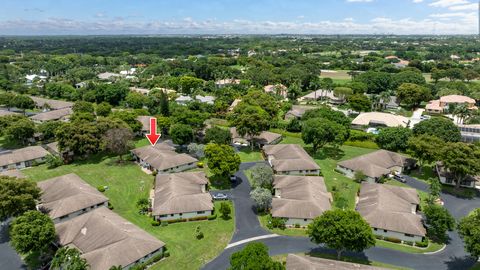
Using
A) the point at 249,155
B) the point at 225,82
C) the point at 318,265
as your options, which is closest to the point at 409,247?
the point at 318,265

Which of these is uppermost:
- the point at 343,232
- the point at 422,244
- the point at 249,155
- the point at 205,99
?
the point at 205,99

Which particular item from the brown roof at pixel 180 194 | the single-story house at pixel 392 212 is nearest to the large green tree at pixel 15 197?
the brown roof at pixel 180 194

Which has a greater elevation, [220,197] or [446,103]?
[446,103]

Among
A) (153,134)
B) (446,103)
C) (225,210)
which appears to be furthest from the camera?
(446,103)

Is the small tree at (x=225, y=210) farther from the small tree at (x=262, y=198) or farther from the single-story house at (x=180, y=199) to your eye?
the small tree at (x=262, y=198)

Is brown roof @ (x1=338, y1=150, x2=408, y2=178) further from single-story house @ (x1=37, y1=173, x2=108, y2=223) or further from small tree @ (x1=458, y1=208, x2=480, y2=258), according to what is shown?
single-story house @ (x1=37, y1=173, x2=108, y2=223)

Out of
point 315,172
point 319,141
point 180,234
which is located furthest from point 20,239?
point 319,141

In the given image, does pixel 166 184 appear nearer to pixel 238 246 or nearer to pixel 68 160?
pixel 238 246

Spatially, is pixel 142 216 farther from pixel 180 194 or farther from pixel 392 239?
pixel 392 239
